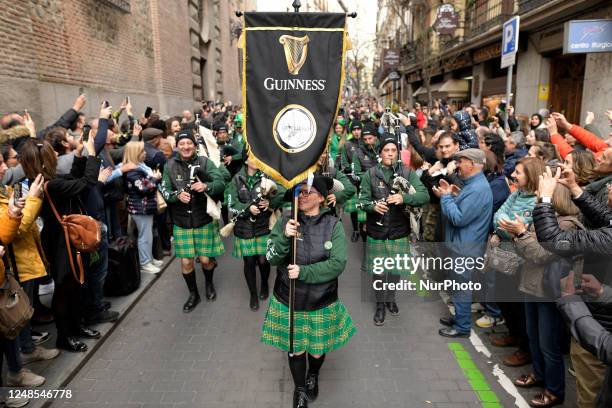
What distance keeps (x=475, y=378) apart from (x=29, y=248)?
14.3ft

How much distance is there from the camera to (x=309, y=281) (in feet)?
11.2

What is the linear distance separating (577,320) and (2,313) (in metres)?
3.97

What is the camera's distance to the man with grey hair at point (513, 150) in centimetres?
→ 635

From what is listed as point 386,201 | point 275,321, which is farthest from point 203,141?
point 275,321

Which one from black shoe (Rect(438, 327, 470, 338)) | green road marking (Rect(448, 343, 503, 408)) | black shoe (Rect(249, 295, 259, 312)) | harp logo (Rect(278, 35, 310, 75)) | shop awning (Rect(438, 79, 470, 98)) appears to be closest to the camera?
harp logo (Rect(278, 35, 310, 75))

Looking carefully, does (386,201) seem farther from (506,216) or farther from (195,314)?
(195,314)

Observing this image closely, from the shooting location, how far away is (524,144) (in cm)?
682

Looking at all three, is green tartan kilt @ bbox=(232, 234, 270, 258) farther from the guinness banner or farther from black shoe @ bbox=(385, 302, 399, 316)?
the guinness banner

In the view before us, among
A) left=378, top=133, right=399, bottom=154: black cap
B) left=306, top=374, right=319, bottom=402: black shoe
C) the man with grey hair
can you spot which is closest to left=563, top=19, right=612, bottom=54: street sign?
the man with grey hair

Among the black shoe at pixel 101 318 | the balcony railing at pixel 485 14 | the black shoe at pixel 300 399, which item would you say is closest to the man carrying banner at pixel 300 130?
the black shoe at pixel 300 399

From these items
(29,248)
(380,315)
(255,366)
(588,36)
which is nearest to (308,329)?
(255,366)

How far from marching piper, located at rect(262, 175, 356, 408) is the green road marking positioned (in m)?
1.42

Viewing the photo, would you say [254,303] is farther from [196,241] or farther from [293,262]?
[293,262]

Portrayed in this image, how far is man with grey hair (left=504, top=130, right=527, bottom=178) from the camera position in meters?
6.35
